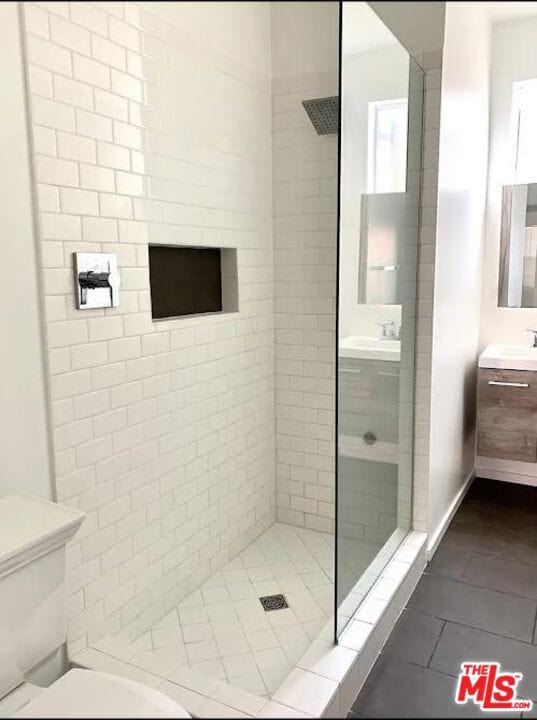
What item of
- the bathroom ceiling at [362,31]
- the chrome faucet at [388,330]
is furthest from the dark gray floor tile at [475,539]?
the bathroom ceiling at [362,31]

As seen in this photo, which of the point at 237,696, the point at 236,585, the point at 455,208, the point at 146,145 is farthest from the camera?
the point at 455,208

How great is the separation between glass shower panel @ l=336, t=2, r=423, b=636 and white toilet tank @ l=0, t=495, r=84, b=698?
89cm

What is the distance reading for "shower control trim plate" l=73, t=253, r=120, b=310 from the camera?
1.95 m

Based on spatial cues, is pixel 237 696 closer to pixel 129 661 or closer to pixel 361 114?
pixel 129 661

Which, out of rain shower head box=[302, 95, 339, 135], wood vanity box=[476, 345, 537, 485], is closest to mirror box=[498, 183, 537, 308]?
wood vanity box=[476, 345, 537, 485]

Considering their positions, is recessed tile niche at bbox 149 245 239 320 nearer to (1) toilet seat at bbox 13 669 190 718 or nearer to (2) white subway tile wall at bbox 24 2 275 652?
(2) white subway tile wall at bbox 24 2 275 652

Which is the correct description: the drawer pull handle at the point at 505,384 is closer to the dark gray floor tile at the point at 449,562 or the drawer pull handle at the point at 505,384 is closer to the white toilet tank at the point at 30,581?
the dark gray floor tile at the point at 449,562

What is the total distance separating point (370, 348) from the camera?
2.24 m

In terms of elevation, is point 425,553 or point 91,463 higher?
point 91,463

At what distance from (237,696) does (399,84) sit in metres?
2.24

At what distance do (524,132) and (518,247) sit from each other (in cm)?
66

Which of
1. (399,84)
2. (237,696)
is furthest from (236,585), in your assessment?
(399,84)

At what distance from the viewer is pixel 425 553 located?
8.98ft

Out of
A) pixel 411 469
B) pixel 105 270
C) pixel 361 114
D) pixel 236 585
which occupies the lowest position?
pixel 236 585
